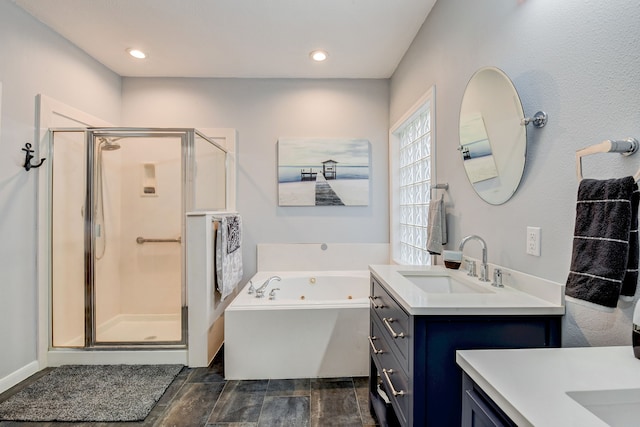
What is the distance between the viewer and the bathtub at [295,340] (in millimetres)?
2139

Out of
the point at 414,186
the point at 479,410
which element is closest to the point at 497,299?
the point at 479,410

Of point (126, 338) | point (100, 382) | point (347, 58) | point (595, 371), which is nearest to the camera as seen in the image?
point (595, 371)

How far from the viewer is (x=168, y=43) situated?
256 cm

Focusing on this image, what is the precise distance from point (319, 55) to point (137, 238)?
95.3 inches

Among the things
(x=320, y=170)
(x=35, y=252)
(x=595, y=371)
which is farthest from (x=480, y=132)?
(x=35, y=252)

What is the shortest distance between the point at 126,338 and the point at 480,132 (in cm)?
303

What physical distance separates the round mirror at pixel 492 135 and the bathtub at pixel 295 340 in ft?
4.01

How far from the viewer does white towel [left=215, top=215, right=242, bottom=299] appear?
2.48m

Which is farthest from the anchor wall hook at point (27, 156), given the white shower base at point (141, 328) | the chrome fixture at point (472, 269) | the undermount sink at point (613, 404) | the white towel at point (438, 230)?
the undermount sink at point (613, 404)

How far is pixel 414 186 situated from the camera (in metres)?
2.76

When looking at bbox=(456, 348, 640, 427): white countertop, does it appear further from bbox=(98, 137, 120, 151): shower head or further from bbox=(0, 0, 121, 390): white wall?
bbox=(98, 137, 120, 151): shower head

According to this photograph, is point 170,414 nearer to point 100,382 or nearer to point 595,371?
point 100,382

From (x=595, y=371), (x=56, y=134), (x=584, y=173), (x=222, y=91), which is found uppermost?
(x=222, y=91)

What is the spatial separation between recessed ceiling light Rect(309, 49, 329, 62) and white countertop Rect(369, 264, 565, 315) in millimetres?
2241
